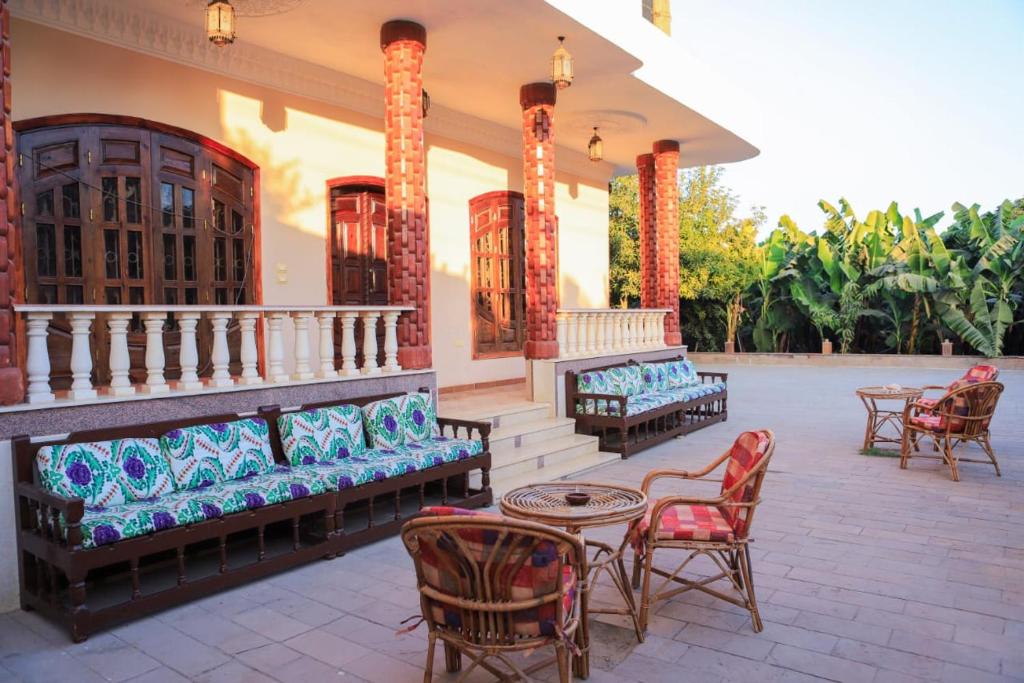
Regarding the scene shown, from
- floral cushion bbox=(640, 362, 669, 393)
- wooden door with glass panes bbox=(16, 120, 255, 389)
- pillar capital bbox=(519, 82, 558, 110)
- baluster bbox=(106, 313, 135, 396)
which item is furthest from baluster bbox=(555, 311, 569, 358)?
baluster bbox=(106, 313, 135, 396)

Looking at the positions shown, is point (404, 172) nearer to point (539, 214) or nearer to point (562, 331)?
point (539, 214)

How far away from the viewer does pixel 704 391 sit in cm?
1086

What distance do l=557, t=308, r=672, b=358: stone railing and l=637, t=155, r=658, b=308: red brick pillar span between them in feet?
1.72

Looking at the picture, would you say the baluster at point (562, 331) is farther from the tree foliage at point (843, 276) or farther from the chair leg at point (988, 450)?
the tree foliage at point (843, 276)

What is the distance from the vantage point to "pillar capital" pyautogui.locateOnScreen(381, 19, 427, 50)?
7176 millimetres

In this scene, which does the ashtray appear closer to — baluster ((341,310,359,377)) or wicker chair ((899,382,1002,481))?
baluster ((341,310,359,377))

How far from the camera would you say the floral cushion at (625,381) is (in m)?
9.58

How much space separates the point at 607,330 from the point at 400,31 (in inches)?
212

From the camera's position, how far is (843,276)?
19.9m

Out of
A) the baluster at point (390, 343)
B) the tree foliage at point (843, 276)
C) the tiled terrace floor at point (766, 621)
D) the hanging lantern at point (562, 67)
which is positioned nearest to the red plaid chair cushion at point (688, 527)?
the tiled terrace floor at point (766, 621)

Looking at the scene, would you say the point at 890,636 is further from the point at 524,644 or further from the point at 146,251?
the point at 146,251

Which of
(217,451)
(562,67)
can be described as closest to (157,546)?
(217,451)

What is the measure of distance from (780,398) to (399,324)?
911 cm

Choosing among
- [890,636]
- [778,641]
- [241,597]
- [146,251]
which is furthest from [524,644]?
[146,251]
